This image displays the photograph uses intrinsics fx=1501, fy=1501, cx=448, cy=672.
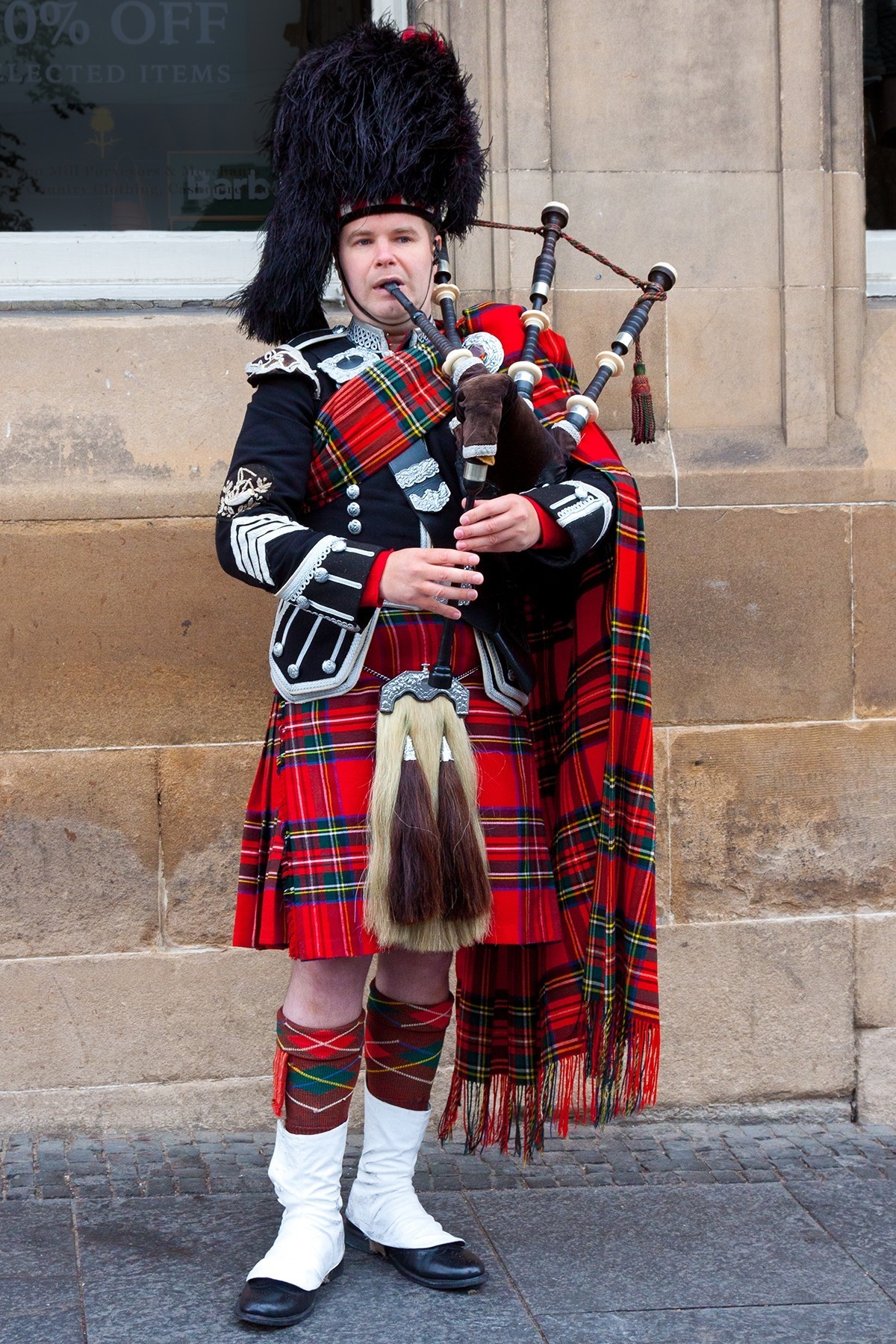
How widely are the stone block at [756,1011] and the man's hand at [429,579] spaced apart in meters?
1.51

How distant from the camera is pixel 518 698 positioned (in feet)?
8.56

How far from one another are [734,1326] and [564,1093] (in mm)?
484

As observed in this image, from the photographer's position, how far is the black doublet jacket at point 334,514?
7.89ft

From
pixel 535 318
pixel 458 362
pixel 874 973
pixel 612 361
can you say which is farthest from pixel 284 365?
pixel 874 973

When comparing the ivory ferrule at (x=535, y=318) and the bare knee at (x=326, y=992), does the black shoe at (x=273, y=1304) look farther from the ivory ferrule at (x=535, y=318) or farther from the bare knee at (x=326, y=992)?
the ivory ferrule at (x=535, y=318)

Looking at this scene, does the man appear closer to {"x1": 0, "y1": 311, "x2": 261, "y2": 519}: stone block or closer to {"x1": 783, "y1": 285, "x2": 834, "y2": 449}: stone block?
{"x1": 0, "y1": 311, "x2": 261, "y2": 519}: stone block

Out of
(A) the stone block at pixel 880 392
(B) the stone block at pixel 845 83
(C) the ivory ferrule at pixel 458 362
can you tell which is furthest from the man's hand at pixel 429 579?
(B) the stone block at pixel 845 83

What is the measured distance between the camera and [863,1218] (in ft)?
9.78

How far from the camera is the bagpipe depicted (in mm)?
2404

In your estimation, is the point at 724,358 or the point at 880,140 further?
the point at 880,140

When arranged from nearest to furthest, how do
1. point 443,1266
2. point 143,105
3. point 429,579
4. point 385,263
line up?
point 429,579 → point 385,263 → point 443,1266 → point 143,105

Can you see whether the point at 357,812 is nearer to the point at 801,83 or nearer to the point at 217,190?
the point at 217,190

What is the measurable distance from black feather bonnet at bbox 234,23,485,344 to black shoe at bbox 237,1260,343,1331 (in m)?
1.63

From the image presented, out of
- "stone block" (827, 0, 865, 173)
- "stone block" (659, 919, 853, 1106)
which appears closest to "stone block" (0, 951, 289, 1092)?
"stone block" (659, 919, 853, 1106)
